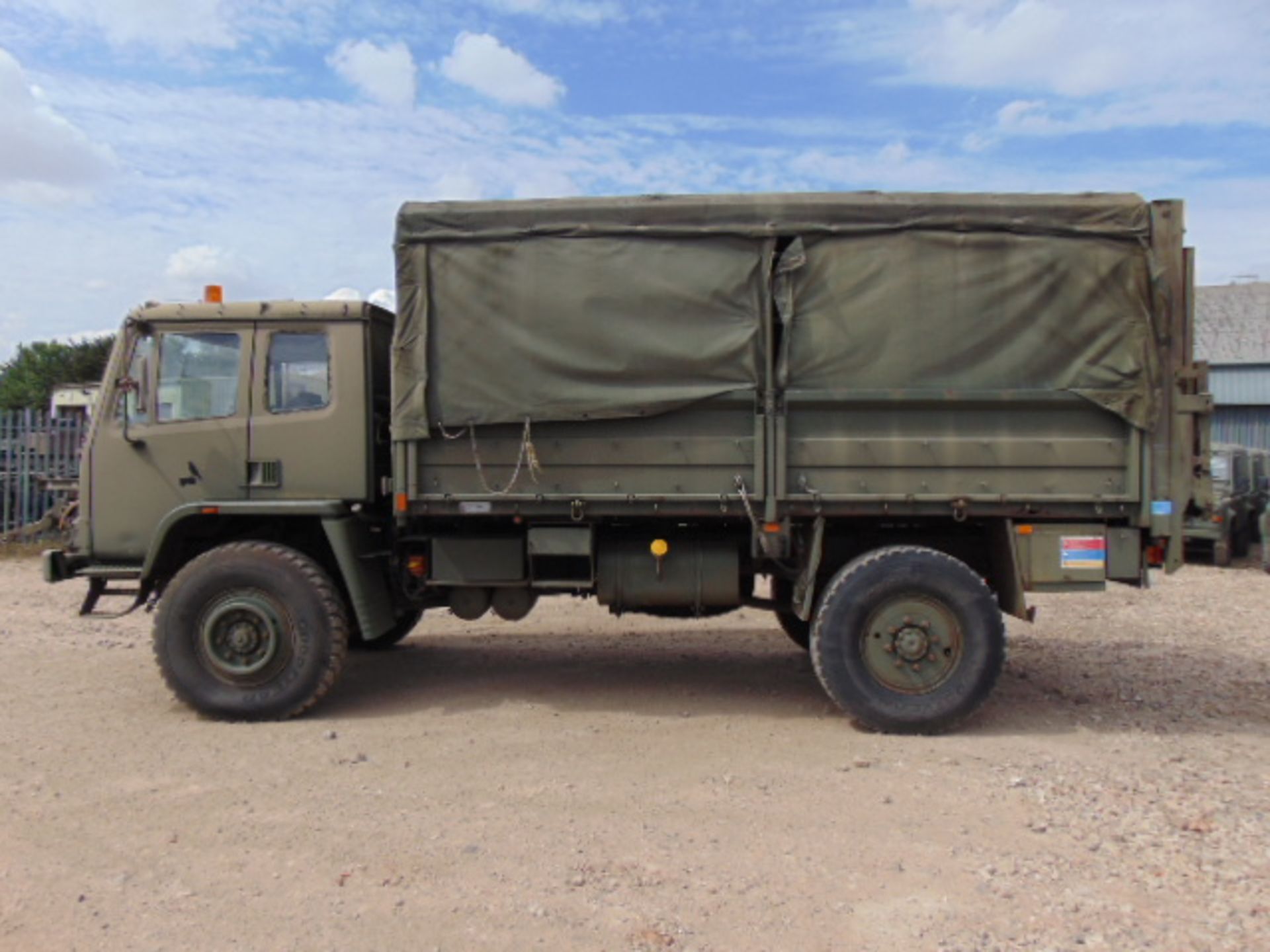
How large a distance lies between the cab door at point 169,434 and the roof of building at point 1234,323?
26.4 metres

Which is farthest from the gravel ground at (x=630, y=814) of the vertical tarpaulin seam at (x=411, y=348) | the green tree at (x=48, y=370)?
the green tree at (x=48, y=370)

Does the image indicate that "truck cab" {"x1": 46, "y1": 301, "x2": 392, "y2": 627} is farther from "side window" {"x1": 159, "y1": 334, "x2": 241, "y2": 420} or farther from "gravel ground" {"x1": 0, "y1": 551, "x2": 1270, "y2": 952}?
"gravel ground" {"x1": 0, "y1": 551, "x2": 1270, "y2": 952}

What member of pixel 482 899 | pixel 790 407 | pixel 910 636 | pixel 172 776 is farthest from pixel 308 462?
pixel 910 636

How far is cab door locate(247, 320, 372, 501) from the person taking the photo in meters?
6.43

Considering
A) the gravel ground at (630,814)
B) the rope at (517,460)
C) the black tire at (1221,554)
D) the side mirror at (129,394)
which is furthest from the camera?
the black tire at (1221,554)

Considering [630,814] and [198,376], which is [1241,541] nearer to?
[630,814]

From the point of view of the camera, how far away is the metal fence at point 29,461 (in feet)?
50.8

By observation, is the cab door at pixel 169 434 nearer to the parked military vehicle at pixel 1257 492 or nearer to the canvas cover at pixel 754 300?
the canvas cover at pixel 754 300

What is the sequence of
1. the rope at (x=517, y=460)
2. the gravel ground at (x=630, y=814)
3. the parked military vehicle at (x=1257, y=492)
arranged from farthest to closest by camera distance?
the parked military vehicle at (x=1257, y=492) → the rope at (x=517, y=460) → the gravel ground at (x=630, y=814)

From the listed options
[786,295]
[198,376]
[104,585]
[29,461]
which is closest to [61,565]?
[104,585]

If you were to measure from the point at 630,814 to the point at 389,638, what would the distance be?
13.2ft

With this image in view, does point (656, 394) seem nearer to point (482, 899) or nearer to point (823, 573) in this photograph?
point (823, 573)

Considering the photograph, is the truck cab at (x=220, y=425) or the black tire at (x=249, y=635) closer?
the black tire at (x=249, y=635)

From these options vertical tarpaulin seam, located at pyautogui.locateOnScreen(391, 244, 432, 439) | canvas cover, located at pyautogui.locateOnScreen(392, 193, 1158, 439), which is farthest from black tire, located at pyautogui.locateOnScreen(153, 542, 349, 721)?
canvas cover, located at pyautogui.locateOnScreen(392, 193, 1158, 439)
